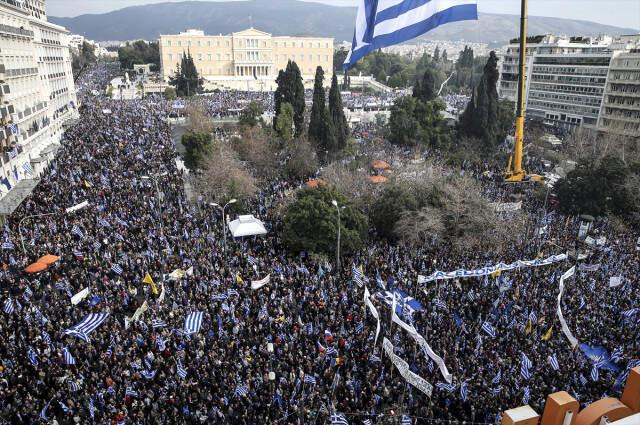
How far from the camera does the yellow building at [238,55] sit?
4122 inches

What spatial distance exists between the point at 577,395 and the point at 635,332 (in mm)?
5492

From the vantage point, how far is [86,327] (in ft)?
52.2

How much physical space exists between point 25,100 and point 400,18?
1539 inches

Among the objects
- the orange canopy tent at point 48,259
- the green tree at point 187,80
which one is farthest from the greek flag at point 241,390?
the green tree at point 187,80

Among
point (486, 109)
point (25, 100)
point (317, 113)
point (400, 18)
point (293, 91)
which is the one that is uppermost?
point (400, 18)

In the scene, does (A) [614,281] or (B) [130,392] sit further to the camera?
(A) [614,281]

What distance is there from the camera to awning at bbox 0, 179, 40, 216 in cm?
2752

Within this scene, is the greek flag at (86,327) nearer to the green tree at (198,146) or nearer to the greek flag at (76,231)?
the greek flag at (76,231)

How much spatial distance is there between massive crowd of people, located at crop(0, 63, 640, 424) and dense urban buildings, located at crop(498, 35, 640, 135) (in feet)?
104

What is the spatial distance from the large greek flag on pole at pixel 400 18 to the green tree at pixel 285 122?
32.4 m

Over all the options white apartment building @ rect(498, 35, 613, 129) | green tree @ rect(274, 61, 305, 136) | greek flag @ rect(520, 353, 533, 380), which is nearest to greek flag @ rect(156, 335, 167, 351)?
greek flag @ rect(520, 353, 533, 380)

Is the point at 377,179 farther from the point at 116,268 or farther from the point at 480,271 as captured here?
the point at 116,268

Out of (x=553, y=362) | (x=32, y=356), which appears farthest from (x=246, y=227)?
(x=553, y=362)

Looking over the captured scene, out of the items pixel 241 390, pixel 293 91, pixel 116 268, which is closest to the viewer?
pixel 241 390
